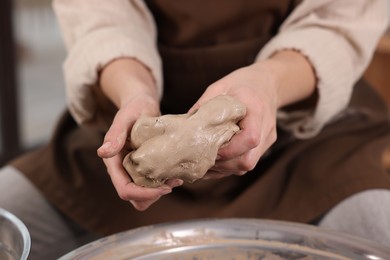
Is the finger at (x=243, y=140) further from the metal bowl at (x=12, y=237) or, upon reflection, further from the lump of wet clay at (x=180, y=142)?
the metal bowl at (x=12, y=237)

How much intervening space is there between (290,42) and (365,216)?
0.24 meters

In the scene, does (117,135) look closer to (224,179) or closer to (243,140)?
(243,140)

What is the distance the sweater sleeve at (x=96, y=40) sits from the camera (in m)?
0.80

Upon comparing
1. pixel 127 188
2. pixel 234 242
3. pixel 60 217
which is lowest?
pixel 60 217

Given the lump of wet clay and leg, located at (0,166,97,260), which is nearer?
the lump of wet clay

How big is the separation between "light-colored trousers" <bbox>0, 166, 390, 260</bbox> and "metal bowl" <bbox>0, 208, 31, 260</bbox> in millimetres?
210

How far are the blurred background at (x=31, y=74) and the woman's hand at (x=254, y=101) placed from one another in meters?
0.77

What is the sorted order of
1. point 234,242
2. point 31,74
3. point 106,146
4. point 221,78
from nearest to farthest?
point 106,146 → point 234,242 → point 221,78 → point 31,74

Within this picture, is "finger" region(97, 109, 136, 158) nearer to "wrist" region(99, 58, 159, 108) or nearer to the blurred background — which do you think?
"wrist" region(99, 58, 159, 108)

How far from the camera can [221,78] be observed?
2.54 ft

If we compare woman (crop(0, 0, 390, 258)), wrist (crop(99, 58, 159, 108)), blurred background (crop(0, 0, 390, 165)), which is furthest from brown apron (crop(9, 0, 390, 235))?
blurred background (crop(0, 0, 390, 165))

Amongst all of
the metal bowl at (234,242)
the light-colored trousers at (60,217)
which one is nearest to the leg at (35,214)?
the light-colored trousers at (60,217)

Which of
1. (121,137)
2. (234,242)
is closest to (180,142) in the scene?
(121,137)

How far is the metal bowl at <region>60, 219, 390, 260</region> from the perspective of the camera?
0.64 meters
